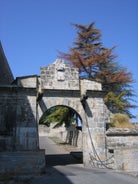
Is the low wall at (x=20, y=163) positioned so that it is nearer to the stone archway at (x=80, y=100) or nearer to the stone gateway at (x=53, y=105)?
the stone gateway at (x=53, y=105)

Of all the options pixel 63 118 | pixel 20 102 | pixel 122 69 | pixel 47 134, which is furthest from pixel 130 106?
pixel 47 134

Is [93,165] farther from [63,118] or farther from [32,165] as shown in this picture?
[63,118]

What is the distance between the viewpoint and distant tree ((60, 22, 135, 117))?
25.2m

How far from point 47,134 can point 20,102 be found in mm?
27279

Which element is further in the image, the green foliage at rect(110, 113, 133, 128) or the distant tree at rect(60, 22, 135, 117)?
the distant tree at rect(60, 22, 135, 117)

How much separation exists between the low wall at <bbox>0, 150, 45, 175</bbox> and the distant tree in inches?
475

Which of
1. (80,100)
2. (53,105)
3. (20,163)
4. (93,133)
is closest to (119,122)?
(93,133)

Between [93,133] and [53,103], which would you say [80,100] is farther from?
[93,133]

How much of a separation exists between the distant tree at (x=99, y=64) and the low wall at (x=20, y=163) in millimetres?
12061

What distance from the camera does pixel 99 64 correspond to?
2578 cm

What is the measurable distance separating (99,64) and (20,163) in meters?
15.1

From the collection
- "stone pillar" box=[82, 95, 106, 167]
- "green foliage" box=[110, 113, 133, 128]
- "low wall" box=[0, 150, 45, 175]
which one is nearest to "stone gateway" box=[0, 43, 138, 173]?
"stone pillar" box=[82, 95, 106, 167]

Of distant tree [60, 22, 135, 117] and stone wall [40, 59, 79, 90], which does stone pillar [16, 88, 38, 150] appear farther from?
distant tree [60, 22, 135, 117]

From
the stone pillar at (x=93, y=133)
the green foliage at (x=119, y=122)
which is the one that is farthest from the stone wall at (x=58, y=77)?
the green foliage at (x=119, y=122)
